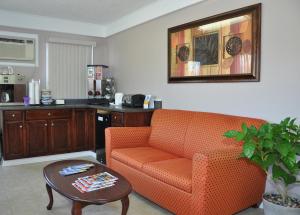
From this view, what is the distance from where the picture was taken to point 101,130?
436 centimetres

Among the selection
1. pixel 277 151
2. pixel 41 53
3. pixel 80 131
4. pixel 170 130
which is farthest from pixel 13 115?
pixel 277 151

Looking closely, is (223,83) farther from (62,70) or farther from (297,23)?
(62,70)

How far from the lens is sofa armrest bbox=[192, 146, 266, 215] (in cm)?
208

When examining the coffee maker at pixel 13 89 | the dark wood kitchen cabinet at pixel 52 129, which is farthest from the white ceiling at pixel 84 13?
the dark wood kitchen cabinet at pixel 52 129

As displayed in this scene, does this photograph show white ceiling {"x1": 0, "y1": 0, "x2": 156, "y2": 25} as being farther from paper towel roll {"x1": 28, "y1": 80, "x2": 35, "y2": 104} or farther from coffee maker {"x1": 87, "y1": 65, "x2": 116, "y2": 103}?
paper towel roll {"x1": 28, "y1": 80, "x2": 35, "y2": 104}

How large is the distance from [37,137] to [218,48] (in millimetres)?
3024

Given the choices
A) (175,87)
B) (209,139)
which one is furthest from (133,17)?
(209,139)

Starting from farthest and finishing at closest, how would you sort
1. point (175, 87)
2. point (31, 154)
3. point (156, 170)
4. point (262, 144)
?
1. point (31, 154)
2. point (175, 87)
3. point (156, 170)
4. point (262, 144)

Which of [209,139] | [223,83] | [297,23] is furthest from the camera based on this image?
[223,83]

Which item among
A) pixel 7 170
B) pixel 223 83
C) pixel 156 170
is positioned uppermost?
pixel 223 83

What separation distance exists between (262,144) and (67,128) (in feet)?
10.9

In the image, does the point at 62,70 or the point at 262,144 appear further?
the point at 62,70

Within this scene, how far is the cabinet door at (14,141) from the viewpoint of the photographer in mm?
4023

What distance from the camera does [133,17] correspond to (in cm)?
451
